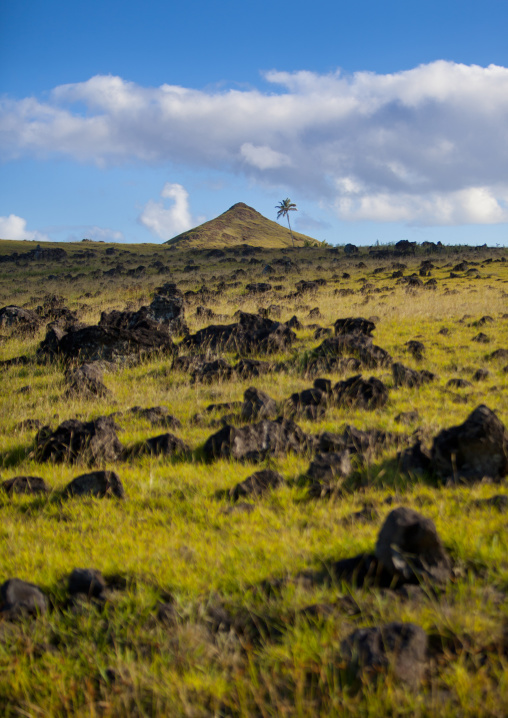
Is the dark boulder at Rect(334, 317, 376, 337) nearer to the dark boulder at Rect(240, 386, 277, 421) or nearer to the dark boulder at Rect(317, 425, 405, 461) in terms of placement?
the dark boulder at Rect(240, 386, 277, 421)

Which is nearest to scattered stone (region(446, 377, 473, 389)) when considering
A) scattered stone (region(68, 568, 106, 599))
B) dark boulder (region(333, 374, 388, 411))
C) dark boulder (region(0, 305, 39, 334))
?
dark boulder (region(333, 374, 388, 411))

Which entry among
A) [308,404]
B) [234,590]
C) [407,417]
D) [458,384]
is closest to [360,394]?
[308,404]

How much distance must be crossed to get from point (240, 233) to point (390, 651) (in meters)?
111

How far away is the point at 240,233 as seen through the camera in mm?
108938

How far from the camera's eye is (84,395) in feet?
27.6

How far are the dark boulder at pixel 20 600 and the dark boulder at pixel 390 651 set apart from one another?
2051mm

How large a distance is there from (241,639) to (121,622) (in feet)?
2.70

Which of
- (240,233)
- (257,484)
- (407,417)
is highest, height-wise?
(240,233)

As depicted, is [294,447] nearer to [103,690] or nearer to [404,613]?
[404,613]

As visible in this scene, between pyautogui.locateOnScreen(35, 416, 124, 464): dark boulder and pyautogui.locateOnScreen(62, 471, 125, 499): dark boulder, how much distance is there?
81 cm

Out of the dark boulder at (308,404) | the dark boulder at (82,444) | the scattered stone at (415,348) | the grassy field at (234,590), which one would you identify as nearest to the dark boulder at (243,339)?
the scattered stone at (415,348)

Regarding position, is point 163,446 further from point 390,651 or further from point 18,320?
point 18,320

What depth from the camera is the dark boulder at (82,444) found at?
575 cm

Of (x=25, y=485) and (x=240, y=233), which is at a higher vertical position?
(x=240, y=233)
